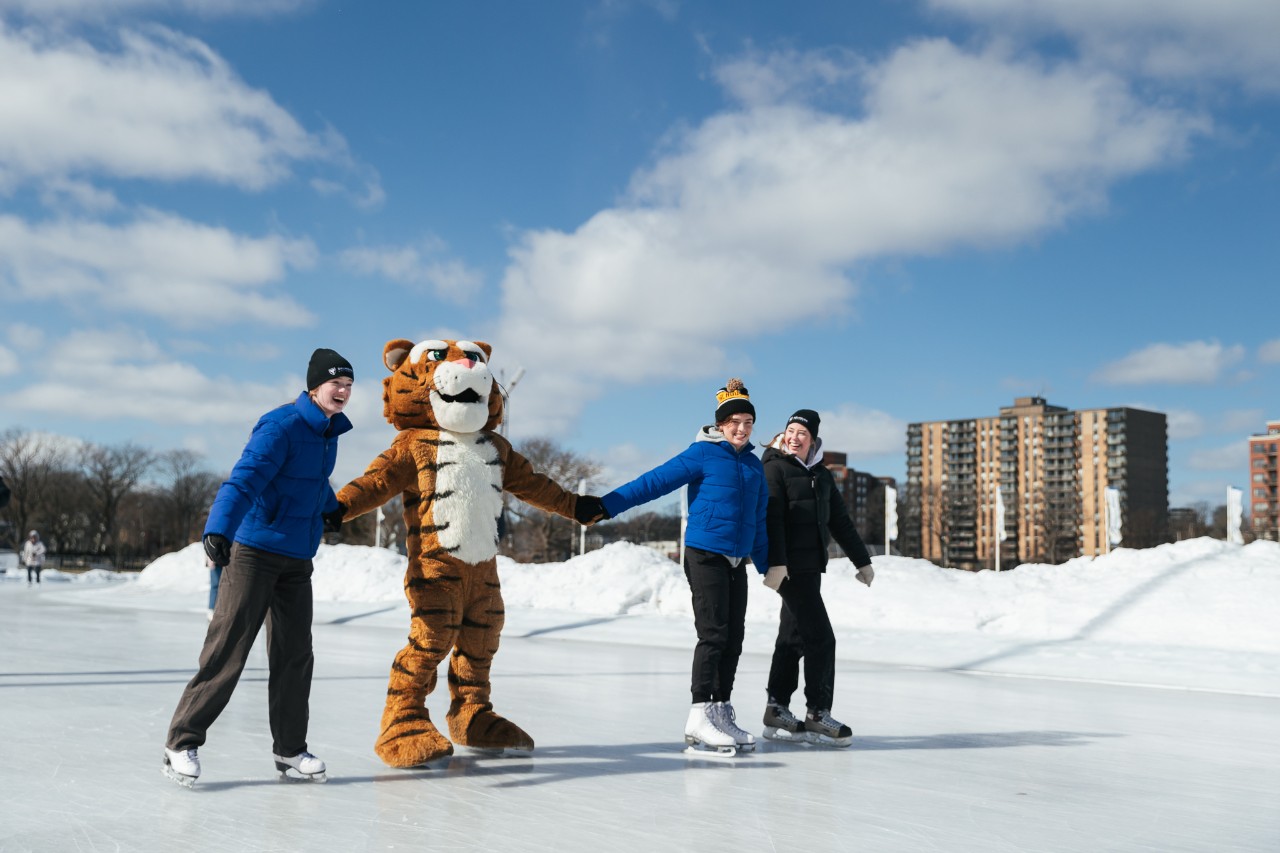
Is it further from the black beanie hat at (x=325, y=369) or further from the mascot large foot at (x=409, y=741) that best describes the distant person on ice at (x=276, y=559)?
the mascot large foot at (x=409, y=741)

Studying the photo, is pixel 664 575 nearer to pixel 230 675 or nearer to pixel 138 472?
pixel 230 675

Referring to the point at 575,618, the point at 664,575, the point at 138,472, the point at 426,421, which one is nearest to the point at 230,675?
the point at 426,421

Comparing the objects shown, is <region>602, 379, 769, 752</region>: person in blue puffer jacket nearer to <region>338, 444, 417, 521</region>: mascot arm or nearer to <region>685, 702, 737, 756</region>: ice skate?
<region>685, 702, 737, 756</region>: ice skate

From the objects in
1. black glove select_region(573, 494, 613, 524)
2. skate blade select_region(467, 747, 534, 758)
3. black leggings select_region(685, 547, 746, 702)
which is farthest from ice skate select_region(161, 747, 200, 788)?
black leggings select_region(685, 547, 746, 702)

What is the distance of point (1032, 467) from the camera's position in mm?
Answer: 149625

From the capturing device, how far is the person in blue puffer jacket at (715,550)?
514cm

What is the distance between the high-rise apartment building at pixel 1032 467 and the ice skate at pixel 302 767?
350 feet

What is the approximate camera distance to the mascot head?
469 cm

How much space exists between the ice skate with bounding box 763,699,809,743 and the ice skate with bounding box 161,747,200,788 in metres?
2.89

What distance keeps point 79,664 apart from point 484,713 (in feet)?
17.6

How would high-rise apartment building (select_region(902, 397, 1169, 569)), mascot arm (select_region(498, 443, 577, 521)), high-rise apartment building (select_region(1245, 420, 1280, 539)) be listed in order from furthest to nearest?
1. high-rise apartment building (select_region(1245, 420, 1280, 539))
2. high-rise apartment building (select_region(902, 397, 1169, 569))
3. mascot arm (select_region(498, 443, 577, 521))

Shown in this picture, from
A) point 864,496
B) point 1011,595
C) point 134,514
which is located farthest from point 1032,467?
point 1011,595

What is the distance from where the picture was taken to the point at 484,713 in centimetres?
489

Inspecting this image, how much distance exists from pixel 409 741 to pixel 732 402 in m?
2.26
